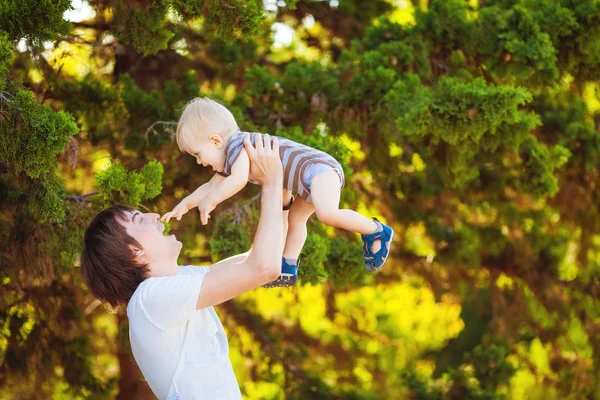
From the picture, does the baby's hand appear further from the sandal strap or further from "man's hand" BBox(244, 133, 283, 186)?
the sandal strap

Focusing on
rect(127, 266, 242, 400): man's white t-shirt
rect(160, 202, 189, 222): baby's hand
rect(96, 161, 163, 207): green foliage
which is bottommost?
rect(96, 161, 163, 207): green foliage

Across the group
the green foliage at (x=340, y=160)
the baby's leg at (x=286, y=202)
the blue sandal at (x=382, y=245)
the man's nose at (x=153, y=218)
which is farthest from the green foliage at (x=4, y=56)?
the blue sandal at (x=382, y=245)

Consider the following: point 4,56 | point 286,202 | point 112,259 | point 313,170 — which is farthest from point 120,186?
point 313,170

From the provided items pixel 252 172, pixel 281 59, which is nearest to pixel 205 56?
pixel 281 59

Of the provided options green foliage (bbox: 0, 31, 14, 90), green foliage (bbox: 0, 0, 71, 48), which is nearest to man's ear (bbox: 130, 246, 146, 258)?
green foliage (bbox: 0, 31, 14, 90)

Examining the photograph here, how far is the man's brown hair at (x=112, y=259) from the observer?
10.6 feet

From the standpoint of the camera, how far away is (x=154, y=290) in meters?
3.06

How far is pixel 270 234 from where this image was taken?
3.06 meters

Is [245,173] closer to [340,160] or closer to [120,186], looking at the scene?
[120,186]

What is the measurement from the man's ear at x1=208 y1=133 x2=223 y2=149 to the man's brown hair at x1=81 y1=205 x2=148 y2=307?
0.42 m

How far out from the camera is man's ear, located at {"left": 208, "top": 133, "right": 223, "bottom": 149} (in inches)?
127

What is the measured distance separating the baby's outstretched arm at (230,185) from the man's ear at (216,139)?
12cm

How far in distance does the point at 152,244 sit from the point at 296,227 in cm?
57

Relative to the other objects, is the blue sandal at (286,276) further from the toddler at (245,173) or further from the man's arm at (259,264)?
the man's arm at (259,264)
